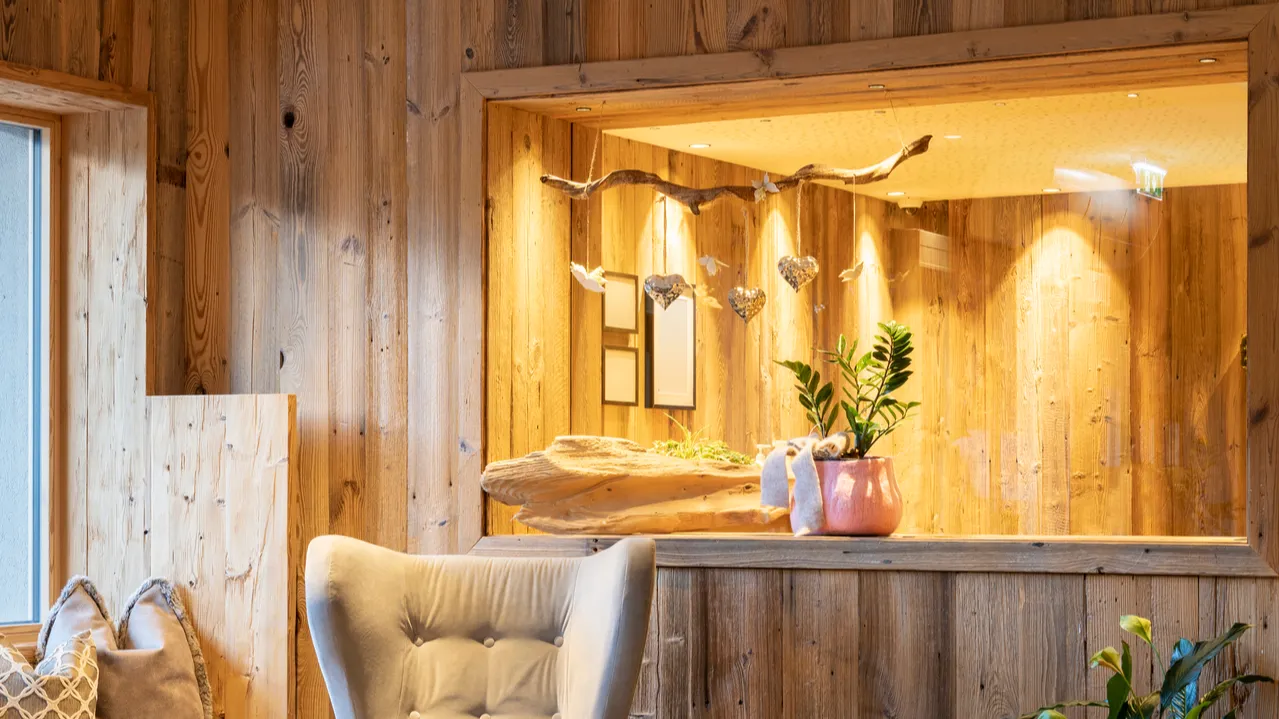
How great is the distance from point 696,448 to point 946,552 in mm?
683

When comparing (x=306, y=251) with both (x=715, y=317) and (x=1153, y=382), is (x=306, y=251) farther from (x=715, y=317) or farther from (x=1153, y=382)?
(x=1153, y=382)

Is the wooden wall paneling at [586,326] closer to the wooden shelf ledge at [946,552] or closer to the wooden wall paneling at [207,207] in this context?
the wooden shelf ledge at [946,552]

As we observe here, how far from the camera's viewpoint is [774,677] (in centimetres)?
348

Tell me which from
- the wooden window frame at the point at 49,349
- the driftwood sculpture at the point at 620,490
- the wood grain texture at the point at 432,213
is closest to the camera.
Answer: the wood grain texture at the point at 432,213

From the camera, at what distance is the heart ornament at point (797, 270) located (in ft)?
11.7

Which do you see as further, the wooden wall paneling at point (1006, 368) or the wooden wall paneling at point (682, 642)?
the wooden wall paneling at point (682, 642)

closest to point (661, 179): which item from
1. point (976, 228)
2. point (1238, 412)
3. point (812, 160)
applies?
point (812, 160)

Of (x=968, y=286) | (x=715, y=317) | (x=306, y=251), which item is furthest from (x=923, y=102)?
(x=306, y=251)

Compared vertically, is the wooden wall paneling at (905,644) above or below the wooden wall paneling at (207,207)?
below

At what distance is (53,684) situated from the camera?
329 cm

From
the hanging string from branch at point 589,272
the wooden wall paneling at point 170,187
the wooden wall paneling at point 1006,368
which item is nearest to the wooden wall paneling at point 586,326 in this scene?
the hanging string from branch at point 589,272

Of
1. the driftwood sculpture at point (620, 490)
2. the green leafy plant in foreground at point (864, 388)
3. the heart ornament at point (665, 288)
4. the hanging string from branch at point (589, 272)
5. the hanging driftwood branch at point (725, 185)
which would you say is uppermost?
the hanging driftwood branch at point (725, 185)

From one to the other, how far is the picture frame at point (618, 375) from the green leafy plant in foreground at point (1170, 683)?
1254 mm

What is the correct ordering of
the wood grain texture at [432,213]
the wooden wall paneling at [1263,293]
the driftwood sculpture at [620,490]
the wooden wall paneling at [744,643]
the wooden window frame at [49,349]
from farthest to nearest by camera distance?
the wooden window frame at [49,349] < the driftwood sculpture at [620,490] < the wooden wall paneling at [744,643] < the wood grain texture at [432,213] < the wooden wall paneling at [1263,293]
